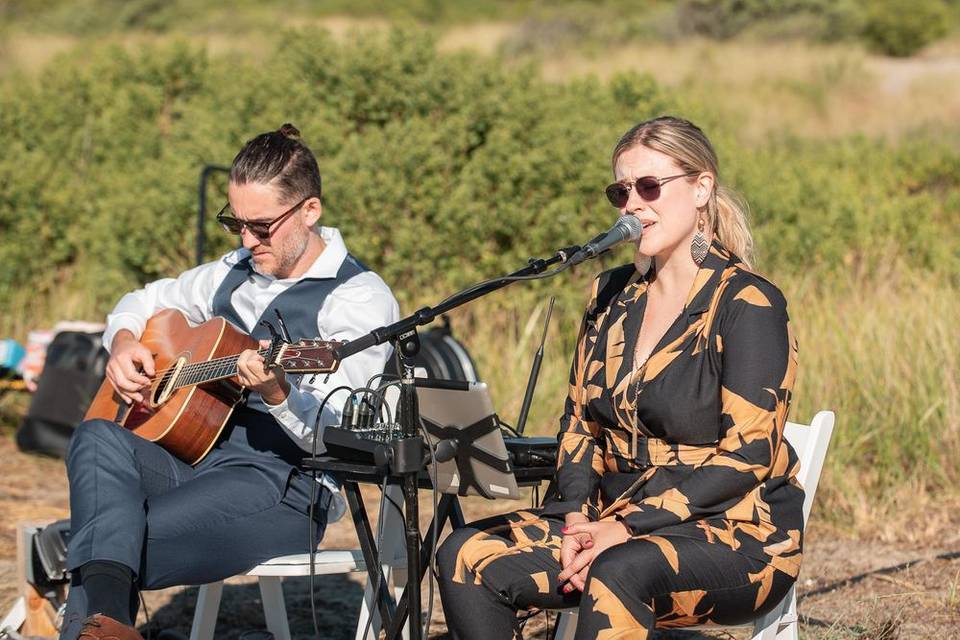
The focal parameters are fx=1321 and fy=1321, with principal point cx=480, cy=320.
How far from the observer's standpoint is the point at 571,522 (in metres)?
3.22

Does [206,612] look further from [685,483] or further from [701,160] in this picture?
[701,160]

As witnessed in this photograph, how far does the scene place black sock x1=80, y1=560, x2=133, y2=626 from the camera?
330 cm

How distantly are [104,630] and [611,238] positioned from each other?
1544 mm

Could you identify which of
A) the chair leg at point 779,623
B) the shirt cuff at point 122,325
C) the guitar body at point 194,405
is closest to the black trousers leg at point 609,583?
the chair leg at point 779,623

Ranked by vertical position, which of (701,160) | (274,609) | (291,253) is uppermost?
(701,160)

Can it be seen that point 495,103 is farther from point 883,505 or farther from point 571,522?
point 571,522

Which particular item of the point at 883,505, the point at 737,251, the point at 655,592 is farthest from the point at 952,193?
the point at 655,592

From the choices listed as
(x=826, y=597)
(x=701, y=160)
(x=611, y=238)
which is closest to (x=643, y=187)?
(x=701, y=160)

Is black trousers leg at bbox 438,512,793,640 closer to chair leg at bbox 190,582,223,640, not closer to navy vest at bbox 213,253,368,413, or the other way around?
navy vest at bbox 213,253,368,413

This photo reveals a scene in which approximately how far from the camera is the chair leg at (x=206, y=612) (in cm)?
393

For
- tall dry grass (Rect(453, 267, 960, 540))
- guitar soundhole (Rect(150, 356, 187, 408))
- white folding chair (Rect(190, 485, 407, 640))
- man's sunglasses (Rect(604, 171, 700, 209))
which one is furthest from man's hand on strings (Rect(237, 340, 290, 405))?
tall dry grass (Rect(453, 267, 960, 540))

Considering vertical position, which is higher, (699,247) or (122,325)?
(699,247)

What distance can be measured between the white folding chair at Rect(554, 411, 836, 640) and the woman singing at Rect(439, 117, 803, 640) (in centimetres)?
7

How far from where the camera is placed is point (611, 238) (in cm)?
295
